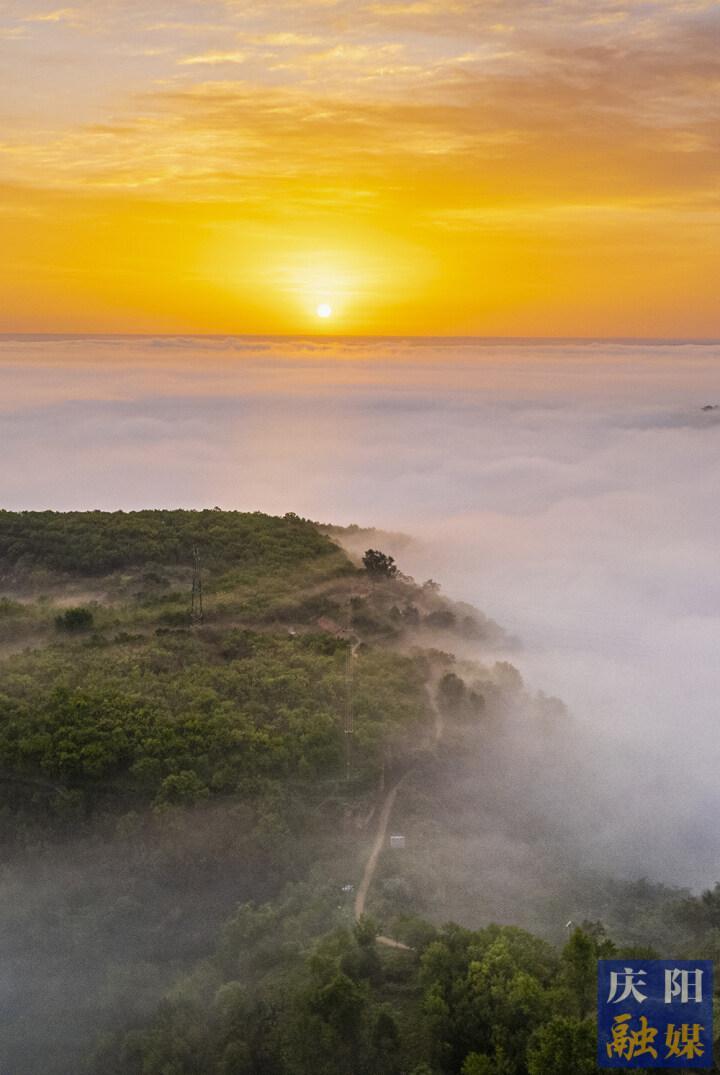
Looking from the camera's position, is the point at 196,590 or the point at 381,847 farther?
the point at 196,590

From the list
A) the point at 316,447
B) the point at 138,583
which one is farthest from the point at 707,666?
the point at 316,447

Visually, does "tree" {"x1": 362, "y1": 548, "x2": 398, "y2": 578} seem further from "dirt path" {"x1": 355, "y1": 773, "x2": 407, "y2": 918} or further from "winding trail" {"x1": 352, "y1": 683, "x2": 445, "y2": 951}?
"dirt path" {"x1": 355, "y1": 773, "x2": 407, "y2": 918}

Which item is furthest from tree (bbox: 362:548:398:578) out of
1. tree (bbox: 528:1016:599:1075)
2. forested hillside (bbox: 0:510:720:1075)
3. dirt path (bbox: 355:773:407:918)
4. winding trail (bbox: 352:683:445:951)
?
tree (bbox: 528:1016:599:1075)

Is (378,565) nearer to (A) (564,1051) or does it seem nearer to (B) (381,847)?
(B) (381,847)

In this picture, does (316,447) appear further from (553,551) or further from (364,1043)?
(364,1043)

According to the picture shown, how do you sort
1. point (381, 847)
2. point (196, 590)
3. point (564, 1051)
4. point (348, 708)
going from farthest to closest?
point (196, 590)
point (348, 708)
point (381, 847)
point (564, 1051)

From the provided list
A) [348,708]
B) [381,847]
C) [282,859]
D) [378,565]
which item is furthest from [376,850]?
[378,565]

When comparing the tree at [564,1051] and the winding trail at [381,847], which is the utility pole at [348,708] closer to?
the winding trail at [381,847]

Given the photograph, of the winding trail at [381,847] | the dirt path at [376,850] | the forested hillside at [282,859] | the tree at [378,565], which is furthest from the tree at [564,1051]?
the tree at [378,565]
